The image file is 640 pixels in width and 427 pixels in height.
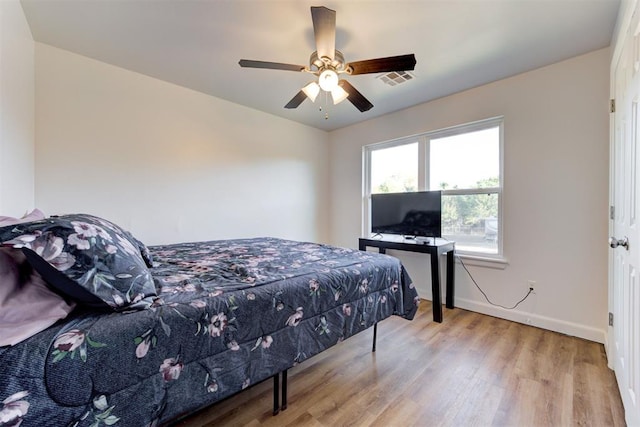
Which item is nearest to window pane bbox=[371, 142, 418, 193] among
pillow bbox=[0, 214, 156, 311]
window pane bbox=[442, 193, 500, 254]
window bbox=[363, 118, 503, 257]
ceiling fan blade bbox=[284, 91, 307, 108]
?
window bbox=[363, 118, 503, 257]

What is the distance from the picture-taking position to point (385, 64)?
185 centimetres

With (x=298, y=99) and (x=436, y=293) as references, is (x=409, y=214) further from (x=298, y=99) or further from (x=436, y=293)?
(x=298, y=99)

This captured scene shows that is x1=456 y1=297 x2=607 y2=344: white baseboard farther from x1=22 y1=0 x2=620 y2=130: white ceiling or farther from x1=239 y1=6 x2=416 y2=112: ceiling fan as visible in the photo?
x1=239 y1=6 x2=416 y2=112: ceiling fan

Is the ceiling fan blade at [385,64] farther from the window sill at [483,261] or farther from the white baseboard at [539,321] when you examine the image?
the white baseboard at [539,321]

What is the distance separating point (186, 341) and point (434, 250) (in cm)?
246

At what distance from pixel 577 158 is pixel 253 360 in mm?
3060

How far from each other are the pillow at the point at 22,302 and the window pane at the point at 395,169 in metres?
3.51

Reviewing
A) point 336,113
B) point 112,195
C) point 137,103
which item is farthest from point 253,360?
point 336,113

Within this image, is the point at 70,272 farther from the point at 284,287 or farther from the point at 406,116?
the point at 406,116

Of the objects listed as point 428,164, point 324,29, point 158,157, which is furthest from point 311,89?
point 428,164

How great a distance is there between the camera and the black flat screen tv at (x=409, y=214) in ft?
9.95

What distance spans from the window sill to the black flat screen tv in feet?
1.42

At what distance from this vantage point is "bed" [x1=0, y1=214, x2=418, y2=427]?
0.77m

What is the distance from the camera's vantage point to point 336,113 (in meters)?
3.78
